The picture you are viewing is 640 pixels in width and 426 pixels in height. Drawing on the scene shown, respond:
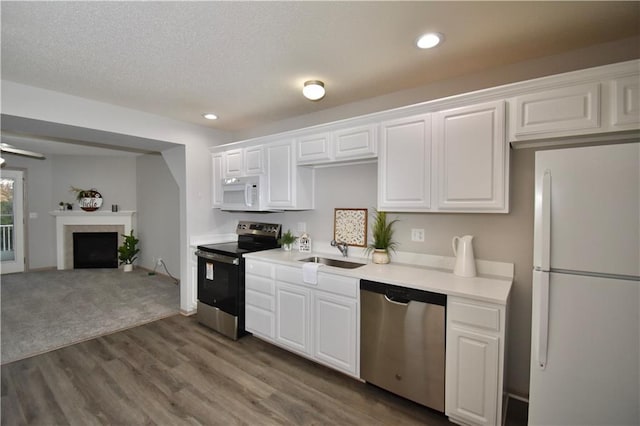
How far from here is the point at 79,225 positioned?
6.42 m

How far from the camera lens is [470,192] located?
2051 millimetres

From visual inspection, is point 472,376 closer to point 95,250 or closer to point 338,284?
point 338,284

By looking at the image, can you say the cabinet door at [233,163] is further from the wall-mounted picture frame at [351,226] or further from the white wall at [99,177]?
the white wall at [99,177]

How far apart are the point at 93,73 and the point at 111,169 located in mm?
5154

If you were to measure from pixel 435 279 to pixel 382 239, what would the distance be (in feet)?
2.23

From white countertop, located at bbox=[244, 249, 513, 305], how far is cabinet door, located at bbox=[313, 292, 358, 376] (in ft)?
0.87

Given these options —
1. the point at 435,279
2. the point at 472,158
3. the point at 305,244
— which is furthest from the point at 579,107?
the point at 305,244

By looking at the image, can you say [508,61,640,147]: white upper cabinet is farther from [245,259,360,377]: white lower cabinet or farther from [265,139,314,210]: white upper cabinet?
[265,139,314,210]: white upper cabinet

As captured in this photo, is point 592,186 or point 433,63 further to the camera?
point 433,63

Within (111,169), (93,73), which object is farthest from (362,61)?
(111,169)

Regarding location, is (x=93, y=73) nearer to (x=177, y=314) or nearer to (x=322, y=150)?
(x=322, y=150)

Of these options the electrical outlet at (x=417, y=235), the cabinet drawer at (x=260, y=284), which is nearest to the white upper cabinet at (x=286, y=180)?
the cabinet drawer at (x=260, y=284)

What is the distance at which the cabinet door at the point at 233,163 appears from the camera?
11.9 feet

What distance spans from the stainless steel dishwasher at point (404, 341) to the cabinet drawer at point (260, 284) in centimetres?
103
